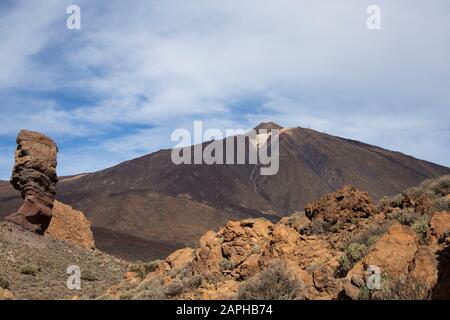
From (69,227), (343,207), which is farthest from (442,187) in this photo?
(69,227)

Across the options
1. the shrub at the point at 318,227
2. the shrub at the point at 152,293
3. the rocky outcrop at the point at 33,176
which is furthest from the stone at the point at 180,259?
the rocky outcrop at the point at 33,176

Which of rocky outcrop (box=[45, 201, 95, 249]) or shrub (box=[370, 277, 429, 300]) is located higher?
rocky outcrop (box=[45, 201, 95, 249])

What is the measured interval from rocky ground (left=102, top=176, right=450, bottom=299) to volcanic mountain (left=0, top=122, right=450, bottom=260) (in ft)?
154

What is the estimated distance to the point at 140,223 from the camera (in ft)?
266

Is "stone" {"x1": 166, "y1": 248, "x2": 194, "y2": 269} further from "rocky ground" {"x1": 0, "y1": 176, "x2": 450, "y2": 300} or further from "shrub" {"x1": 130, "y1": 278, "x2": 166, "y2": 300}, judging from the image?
"shrub" {"x1": 130, "y1": 278, "x2": 166, "y2": 300}

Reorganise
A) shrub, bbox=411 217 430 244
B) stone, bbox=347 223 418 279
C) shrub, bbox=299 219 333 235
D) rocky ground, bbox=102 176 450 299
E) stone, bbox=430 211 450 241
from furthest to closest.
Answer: shrub, bbox=299 219 333 235
shrub, bbox=411 217 430 244
stone, bbox=430 211 450 241
stone, bbox=347 223 418 279
rocky ground, bbox=102 176 450 299

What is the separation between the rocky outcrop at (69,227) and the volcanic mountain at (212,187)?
22099 millimetres

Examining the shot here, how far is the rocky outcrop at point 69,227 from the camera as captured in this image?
3341cm

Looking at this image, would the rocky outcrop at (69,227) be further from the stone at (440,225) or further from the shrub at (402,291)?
the shrub at (402,291)

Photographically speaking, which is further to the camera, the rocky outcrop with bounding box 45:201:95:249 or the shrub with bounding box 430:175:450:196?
the rocky outcrop with bounding box 45:201:95:249

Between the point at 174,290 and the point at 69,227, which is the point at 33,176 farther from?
the point at 174,290

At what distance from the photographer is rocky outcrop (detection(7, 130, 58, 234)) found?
29.7m

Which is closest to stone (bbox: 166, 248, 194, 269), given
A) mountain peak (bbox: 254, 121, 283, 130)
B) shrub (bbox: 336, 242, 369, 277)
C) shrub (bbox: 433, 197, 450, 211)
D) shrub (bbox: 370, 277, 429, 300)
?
shrub (bbox: 336, 242, 369, 277)
